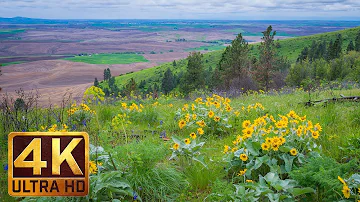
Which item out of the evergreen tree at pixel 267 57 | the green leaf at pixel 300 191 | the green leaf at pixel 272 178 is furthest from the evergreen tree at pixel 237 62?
the green leaf at pixel 300 191

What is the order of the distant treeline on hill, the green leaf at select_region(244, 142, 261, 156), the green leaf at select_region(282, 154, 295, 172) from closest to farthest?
1. the green leaf at select_region(282, 154, 295, 172)
2. the green leaf at select_region(244, 142, 261, 156)
3. the distant treeline on hill

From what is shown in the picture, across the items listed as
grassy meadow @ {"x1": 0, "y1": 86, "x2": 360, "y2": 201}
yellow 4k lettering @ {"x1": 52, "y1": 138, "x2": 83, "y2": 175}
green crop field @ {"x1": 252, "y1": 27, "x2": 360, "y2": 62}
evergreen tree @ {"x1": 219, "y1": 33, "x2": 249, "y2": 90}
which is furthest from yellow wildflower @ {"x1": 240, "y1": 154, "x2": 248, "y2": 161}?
green crop field @ {"x1": 252, "y1": 27, "x2": 360, "y2": 62}

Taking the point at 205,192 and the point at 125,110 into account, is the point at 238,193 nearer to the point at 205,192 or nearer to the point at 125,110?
the point at 205,192

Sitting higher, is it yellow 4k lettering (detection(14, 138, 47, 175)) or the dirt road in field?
yellow 4k lettering (detection(14, 138, 47, 175))

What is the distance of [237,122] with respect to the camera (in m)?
5.27

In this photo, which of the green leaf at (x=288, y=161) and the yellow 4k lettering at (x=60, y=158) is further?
the green leaf at (x=288, y=161)

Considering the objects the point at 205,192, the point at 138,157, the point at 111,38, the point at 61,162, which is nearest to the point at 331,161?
the point at 205,192

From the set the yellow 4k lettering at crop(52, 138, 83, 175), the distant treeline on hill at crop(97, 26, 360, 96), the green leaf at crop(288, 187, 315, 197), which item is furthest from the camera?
the distant treeline on hill at crop(97, 26, 360, 96)

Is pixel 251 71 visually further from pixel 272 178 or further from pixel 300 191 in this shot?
pixel 300 191

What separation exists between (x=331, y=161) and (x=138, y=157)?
1.81 m

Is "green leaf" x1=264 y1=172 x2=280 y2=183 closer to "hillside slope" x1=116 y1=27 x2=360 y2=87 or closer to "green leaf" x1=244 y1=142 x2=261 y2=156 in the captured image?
"green leaf" x1=244 y1=142 x2=261 y2=156

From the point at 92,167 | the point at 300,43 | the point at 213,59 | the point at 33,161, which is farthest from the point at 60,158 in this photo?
the point at 300,43

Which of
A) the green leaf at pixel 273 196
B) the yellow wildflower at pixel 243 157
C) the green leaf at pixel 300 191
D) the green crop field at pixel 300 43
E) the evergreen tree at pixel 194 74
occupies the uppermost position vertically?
the green crop field at pixel 300 43

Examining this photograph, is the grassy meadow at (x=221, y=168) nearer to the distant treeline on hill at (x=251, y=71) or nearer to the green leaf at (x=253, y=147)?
the green leaf at (x=253, y=147)
